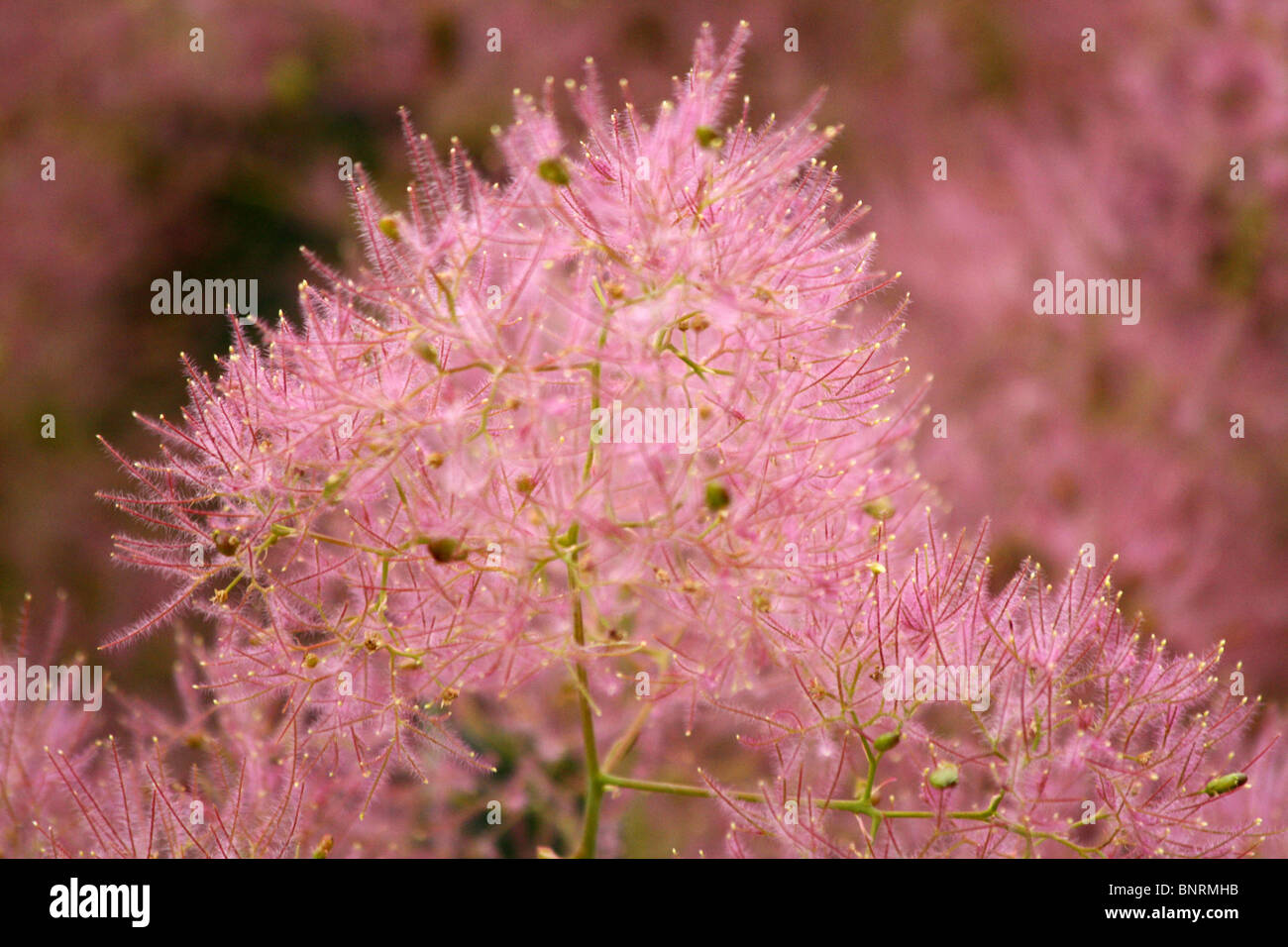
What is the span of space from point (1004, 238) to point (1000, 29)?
1.50 ft

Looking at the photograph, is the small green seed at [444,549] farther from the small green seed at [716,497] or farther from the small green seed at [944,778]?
the small green seed at [944,778]

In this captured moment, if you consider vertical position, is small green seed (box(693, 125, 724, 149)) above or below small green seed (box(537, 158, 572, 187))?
above

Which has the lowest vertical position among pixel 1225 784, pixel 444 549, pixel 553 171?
pixel 1225 784

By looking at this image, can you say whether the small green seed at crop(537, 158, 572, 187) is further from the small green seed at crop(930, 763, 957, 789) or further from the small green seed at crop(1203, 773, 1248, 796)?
the small green seed at crop(1203, 773, 1248, 796)

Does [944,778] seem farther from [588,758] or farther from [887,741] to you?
[588,758]

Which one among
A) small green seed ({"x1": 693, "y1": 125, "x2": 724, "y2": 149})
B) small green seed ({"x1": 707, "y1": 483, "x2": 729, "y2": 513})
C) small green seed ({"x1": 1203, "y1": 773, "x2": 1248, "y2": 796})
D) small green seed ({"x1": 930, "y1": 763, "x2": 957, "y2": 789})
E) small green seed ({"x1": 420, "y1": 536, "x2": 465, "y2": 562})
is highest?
small green seed ({"x1": 693, "y1": 125, "x2": 724, "y2": 149})

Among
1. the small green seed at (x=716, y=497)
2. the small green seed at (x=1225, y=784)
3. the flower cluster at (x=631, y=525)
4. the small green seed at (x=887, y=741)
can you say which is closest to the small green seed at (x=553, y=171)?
the flower cluster at (x=631, y=525)

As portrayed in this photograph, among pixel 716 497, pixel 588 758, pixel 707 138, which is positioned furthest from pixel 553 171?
pixel 588 758

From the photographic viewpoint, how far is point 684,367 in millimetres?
588

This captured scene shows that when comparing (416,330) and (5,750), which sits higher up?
(416,330)

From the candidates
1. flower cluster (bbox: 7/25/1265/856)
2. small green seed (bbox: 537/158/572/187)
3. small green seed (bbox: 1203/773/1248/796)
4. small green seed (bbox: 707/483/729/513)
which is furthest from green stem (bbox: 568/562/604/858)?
small green seed (bbox: 1203/773/1248/796)

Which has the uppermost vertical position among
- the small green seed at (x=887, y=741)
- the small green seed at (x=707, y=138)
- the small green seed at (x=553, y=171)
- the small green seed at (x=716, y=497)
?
the small green seed at (x=707, y=138)
